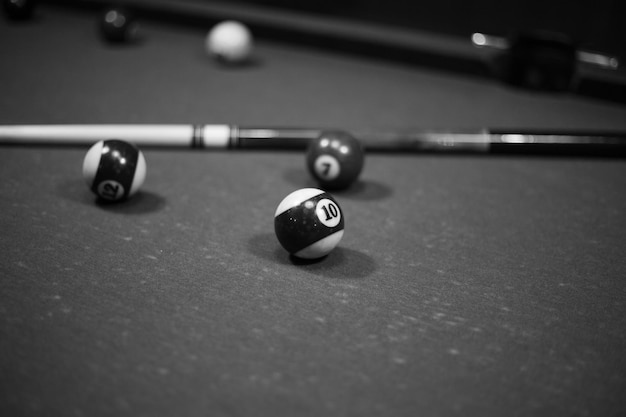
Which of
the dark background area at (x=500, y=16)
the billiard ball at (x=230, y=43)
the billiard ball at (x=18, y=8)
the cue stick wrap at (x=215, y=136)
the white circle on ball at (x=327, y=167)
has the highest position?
the dark background area at (x=500, y=16)

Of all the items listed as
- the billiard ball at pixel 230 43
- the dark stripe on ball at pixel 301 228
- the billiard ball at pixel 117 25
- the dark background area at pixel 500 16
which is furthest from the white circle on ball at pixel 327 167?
the billiard ball at pixel 117 25

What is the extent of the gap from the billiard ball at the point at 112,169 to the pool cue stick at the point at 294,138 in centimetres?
64

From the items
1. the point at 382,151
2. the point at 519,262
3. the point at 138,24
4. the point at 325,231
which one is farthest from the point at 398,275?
the point at 138,24

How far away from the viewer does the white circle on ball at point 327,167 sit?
2936 millimetres

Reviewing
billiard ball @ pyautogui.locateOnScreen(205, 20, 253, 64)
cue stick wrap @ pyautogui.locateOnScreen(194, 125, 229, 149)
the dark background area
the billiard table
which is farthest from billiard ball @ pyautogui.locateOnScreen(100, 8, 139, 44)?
cue stick wrap @ pyautogui.locateOnScreen(194, 125, 229, 149)

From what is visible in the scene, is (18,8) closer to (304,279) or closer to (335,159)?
(335,159)

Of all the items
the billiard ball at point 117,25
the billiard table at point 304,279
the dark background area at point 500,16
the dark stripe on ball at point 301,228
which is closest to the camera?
the billiard table at point 304,279

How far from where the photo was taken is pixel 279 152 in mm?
3545

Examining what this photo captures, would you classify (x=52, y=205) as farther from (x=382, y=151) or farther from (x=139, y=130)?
(x=382, y=151)

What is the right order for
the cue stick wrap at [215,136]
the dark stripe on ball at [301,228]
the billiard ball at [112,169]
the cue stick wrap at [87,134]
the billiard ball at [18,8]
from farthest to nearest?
the billiard ball at [18,8] < the cue stick wrap at [215,136] < the cue stick wrap at [87,134] < the billiard ball at [112,169] < the dark stripe on ball at [301,228]

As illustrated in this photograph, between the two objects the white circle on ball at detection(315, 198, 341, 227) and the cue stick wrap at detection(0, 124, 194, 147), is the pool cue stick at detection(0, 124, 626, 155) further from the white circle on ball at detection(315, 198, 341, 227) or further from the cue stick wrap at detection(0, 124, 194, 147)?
the white circle on ball at detection(315, 198, 341, 227)

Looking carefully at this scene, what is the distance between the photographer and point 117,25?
211 inches

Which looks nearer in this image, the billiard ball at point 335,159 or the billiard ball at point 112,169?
the billiard ball at point 112,169

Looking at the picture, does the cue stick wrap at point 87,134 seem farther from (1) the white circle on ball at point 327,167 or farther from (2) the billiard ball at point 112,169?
(1) the white circle on ball at point 327,167
